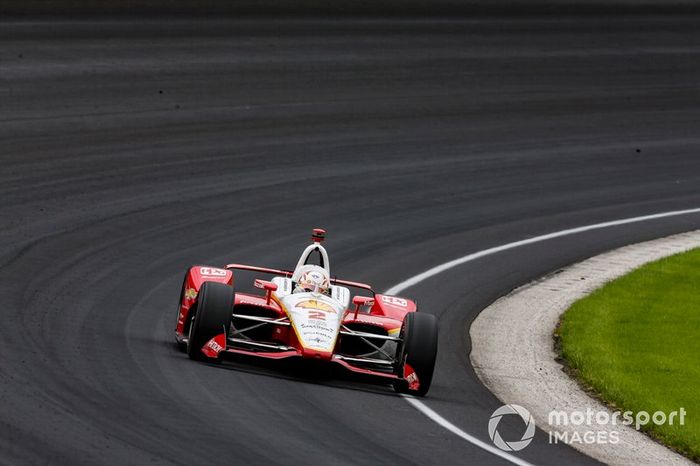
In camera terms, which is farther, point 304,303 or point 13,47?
point 13,47

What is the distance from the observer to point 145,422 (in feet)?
42.6

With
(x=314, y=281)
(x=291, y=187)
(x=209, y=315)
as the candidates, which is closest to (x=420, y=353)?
(x=314, y=281)

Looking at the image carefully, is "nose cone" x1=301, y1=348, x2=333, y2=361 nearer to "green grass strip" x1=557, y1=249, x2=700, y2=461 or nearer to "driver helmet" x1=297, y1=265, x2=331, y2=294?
"driver helmet" x1=297, y1=265, x2=331, y2=294

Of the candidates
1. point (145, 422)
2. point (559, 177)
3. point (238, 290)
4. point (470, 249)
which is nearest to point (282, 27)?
point (559, 177)

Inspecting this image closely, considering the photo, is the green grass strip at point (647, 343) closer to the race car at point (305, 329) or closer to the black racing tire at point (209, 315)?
the race car at point (305, 329)

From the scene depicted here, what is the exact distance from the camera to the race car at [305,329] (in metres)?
15.5

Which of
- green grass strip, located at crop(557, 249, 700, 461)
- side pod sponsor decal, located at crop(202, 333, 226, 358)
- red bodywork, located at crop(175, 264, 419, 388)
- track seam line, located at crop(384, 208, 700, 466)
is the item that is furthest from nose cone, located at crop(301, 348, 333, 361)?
green grass strip, located at crop(557, 249, 700, 461)

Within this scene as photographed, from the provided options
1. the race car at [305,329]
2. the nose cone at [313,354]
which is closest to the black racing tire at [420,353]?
the race car at [305,329]

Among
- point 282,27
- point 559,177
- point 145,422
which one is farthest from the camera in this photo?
point 282,27

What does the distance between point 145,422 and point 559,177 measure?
18077mm

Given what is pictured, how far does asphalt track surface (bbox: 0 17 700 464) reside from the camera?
13.8 m

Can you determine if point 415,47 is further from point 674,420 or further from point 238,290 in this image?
Result: point 674,420

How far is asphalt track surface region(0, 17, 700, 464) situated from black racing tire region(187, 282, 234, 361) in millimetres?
304

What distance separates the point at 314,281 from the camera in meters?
16.7
